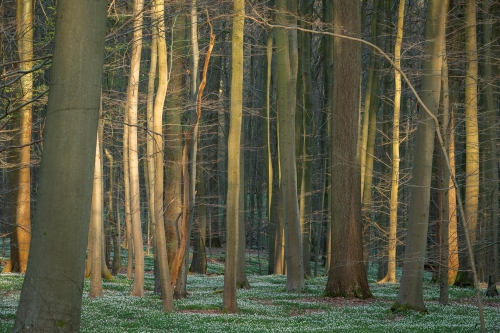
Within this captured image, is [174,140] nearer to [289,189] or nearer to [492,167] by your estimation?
[289,189]

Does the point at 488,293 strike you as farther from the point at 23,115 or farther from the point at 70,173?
the point at 23,115

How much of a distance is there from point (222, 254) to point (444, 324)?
33.9m

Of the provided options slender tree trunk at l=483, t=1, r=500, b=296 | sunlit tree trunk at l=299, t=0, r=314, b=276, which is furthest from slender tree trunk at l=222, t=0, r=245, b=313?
sunlit tree trunk at l=299, t=0, r=314, b=276

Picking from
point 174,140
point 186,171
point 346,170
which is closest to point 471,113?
point 346,170

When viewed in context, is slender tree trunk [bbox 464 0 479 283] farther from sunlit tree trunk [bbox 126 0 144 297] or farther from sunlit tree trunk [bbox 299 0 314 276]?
sunlit tree trunk [bbox 126 0 144 297]

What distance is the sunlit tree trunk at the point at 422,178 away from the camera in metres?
13.6

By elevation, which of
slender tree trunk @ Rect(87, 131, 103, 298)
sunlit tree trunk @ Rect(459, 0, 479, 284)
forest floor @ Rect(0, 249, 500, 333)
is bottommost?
forest floor @ Rect(0, 249, 500, 333)

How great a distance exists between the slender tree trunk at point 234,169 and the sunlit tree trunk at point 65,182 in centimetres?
709

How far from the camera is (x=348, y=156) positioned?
17391 mm

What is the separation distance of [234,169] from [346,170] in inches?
210

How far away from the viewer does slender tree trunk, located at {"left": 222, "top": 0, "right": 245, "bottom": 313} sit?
13109 mm

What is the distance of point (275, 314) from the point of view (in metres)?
13.8

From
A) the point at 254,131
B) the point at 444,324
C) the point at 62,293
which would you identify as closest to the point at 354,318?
the point at 444,324

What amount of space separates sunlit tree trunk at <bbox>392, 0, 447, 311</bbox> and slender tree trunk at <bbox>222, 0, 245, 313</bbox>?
397cm
